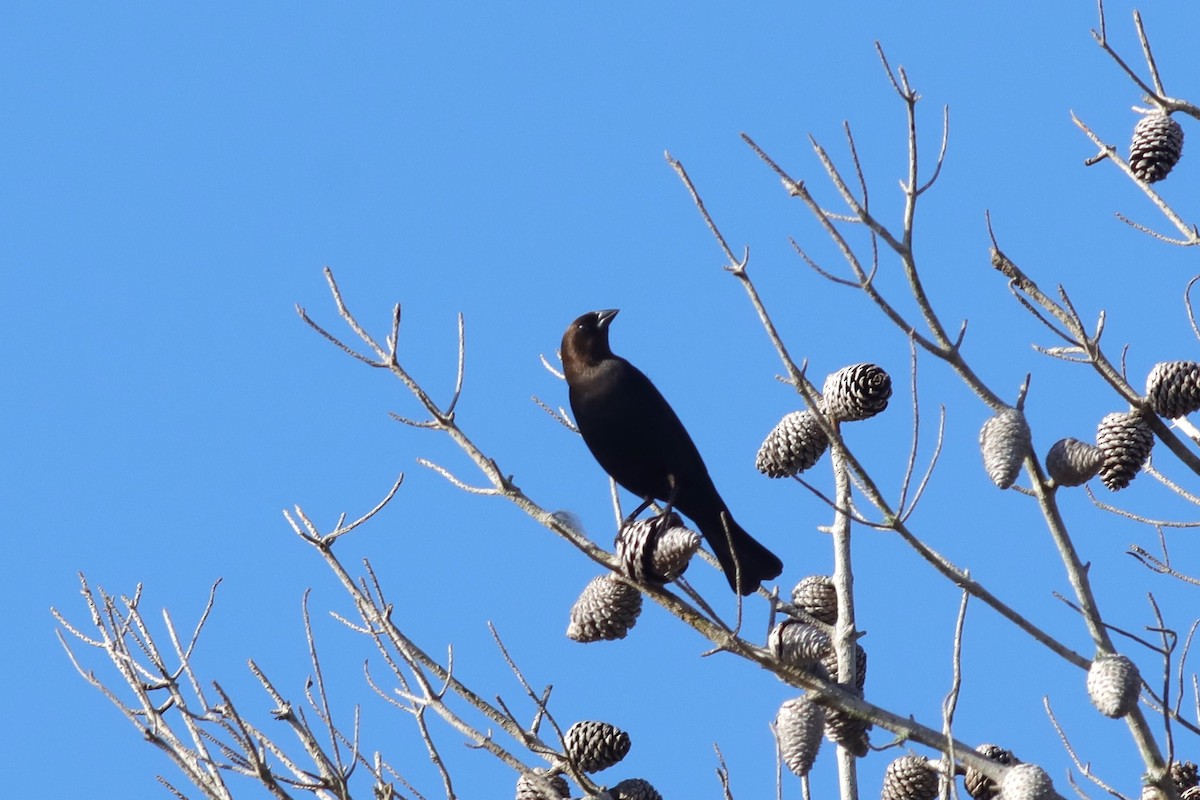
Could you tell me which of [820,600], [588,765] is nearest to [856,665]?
[820,600]

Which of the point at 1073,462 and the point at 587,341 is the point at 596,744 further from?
the point at 587,341

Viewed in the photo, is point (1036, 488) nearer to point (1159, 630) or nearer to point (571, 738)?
point (1159, 630)

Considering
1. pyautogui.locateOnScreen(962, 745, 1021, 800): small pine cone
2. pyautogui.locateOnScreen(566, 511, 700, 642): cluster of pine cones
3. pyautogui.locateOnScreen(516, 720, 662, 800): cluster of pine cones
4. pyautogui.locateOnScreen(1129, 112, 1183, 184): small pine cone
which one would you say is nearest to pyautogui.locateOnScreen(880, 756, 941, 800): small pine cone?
pyautogui.locateOnScreen(962, 745, 1021, 800): small pine cone

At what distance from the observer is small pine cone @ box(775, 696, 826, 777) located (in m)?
2.89

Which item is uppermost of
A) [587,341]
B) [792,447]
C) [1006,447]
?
[587,341]

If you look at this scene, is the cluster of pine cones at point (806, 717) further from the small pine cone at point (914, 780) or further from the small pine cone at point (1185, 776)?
the small pine cone at point (1185, 776)

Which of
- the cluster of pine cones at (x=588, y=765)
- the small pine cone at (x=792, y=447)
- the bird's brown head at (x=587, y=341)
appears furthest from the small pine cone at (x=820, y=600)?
the bird's brown head at (x=587, y=341)

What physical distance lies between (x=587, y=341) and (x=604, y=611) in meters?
2.18

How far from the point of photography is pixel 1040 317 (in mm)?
3225

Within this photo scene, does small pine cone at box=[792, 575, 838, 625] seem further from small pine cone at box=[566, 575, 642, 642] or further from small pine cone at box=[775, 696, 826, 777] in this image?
small pine cone at box=[775, 696, 826, 777]

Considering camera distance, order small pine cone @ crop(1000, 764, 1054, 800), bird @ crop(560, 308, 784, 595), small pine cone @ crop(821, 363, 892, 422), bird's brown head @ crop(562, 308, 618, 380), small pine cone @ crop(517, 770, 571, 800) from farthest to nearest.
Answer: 1. bird's brown head @ crop(562, 308, 618, 380)
2. bird @ crop(560, 308, 784, 595)
3. small pine cone @ crop(821, 363, 892, 422)
4. small pine cone @ crop(517, 770, 571, 800)
5. small pine cone @ crop(1000, 764, 1054, 800)

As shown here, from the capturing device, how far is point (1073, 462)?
3203mm

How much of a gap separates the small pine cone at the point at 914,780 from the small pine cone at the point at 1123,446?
71cm

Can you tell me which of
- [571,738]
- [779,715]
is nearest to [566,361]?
[571,738]
